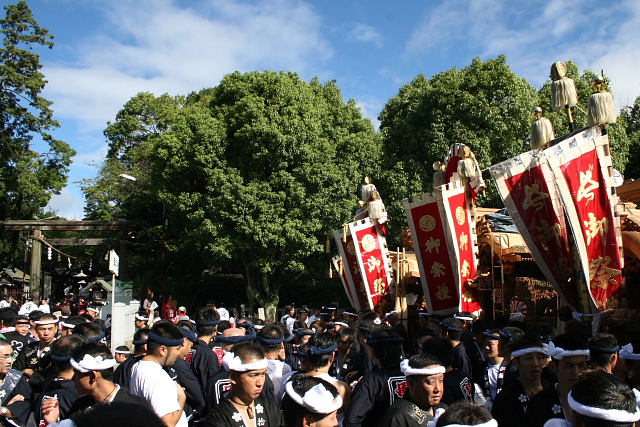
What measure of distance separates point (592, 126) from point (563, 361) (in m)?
5.72

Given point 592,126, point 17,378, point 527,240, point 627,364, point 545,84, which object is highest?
point 545,84

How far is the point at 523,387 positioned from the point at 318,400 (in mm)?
1774

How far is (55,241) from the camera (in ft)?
84.8

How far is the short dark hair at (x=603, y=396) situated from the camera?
214 cm

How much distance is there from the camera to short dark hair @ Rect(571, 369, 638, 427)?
214 centimetres

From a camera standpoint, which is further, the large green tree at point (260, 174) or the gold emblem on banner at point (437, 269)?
the large green tree at point (260, 174)

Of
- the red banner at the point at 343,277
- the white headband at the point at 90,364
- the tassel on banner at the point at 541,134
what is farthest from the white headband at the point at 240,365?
the red banner at the point at 343,277

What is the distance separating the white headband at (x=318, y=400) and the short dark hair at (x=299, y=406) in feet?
0.12

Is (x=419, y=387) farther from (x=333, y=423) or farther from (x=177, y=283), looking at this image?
(x=177, y=283)

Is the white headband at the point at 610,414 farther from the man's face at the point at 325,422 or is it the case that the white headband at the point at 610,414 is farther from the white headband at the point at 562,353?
the white headband at the point at 562,353

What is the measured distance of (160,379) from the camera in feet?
12.2

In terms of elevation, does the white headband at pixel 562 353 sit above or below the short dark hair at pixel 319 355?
below

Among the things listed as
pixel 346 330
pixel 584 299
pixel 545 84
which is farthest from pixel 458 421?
pixel 545 84

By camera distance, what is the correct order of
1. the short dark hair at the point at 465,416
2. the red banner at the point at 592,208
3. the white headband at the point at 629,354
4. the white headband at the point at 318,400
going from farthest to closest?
the red banner at the point at 592,208, the white headband at the point at 629,354, the white headband at the point at 318,400, the short dark hair at the point at 465,416
